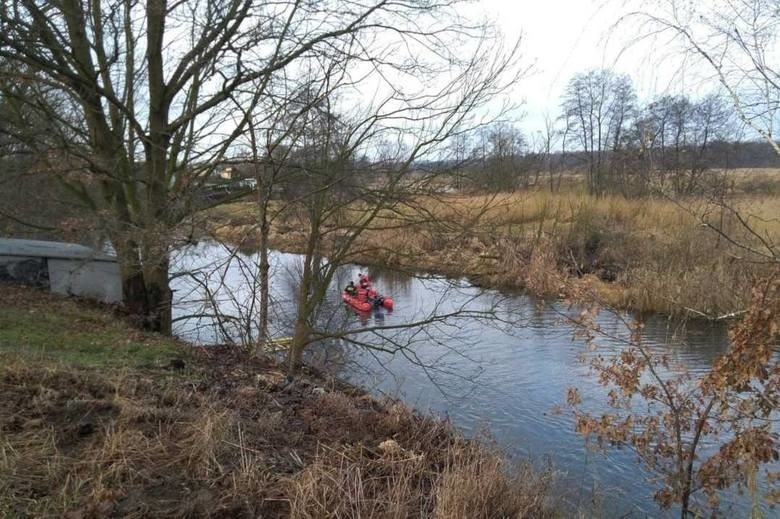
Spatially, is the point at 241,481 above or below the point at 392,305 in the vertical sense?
above

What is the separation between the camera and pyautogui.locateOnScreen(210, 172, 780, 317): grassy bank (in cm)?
948

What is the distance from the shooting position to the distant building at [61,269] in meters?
12.0

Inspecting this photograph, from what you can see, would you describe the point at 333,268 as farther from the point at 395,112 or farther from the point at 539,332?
the point at 539,332

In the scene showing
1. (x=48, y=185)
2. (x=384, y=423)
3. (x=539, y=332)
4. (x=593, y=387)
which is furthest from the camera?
(x=539, y=332)

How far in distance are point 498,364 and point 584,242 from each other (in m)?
11.8

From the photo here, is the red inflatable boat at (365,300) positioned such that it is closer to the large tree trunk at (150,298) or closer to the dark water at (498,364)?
the dark water at (498,364)

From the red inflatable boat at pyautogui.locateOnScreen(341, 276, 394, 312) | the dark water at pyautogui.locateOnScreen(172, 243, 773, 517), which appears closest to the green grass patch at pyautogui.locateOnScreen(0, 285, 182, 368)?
the dark water at pyautogui.locateOnScreen(172, 243, 773, 517)

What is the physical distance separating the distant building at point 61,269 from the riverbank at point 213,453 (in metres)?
6.65

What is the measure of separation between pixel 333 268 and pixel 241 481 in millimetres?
6599

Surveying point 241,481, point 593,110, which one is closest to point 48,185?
point 241,481

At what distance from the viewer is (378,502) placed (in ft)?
12.0

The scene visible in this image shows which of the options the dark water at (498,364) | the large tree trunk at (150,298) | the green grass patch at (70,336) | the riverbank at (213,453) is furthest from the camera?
the large tree trunk at (150,298)

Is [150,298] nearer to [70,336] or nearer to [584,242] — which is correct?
[70,336]

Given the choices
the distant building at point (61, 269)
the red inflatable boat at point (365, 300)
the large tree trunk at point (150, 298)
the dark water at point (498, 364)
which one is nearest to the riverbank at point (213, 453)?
the dark water at point (498, 364)
